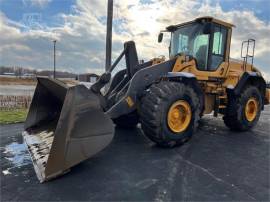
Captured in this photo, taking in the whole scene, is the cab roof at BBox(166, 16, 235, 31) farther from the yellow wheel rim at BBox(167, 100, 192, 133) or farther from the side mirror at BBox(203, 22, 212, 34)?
the yellow wheel rim at BBox(167, 100, 192, 133)

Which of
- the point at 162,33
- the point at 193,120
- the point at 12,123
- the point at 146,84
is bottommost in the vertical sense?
the point at 12,123

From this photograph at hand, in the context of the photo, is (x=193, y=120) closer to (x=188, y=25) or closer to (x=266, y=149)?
(x=266, y=149)

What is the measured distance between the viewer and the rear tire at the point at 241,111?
5.77 meters

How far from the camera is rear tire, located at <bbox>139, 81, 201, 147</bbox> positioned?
13.1 ft

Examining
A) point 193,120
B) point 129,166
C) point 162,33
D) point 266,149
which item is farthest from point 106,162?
point 162,33

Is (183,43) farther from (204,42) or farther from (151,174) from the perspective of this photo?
(151,174)

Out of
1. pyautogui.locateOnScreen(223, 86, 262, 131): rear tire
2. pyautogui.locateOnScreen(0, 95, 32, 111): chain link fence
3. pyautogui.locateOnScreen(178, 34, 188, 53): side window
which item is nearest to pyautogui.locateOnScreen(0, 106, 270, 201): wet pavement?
pyautogui.locateOnScreen(223, 86, 262, 131): rear tire

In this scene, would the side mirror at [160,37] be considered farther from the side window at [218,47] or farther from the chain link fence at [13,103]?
the chain link fence at [13,103]

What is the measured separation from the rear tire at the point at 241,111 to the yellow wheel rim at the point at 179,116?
183 cm

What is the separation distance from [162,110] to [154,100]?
8.5 inches

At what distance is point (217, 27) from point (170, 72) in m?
1.89

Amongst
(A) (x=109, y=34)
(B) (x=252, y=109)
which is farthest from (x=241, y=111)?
(A) (x=109, y=34)

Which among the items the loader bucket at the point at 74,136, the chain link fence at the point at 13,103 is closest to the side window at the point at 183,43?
the loader bucket at the point at 74,136

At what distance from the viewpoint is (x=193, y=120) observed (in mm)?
4527
